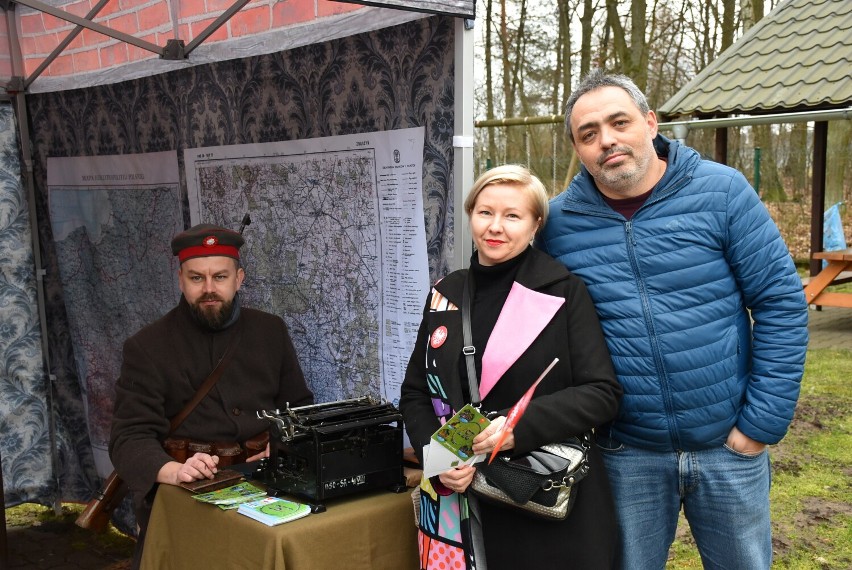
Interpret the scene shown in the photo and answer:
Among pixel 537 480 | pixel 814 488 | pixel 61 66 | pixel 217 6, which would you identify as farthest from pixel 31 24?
pixel 814 488

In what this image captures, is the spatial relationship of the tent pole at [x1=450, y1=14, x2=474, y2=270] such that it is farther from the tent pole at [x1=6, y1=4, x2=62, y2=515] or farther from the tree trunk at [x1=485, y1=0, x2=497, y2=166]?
the tree trunk at [x1=485, y1=0, x2=497, y2=166]

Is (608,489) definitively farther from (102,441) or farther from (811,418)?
(811,418)

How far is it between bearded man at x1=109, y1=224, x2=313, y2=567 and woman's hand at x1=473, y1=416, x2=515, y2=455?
1.24 meters

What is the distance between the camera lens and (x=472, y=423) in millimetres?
2111

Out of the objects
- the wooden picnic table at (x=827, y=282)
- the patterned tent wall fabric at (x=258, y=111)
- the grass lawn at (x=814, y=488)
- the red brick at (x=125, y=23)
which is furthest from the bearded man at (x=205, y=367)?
the wooden picnic table at (x=827, y=282)

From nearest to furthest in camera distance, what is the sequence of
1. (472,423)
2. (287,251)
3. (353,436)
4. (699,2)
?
(472,423)
(353,436)
(287,251)
(699,2)

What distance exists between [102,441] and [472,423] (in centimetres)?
328

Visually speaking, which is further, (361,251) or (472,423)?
(361,251)

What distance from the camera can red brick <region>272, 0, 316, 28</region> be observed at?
3082 millimetres

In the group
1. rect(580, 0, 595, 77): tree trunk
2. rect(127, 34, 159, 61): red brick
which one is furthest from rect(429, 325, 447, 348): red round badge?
rect(580, 0, 595, 77): tree trunk

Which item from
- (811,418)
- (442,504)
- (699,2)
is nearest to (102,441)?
(442,504)

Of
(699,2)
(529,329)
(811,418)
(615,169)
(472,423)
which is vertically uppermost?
(699,2)

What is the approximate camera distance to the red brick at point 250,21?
3268 mm

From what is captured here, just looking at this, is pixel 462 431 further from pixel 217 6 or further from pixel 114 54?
pixel 114 54
